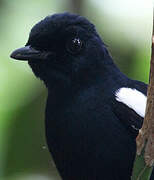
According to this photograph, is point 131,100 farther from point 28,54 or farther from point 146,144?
point 146,144

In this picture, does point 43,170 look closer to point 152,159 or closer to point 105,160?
point 105,160

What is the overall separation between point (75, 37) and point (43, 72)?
0.34m

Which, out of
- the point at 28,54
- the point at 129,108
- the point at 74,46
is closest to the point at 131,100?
the point at 129,108

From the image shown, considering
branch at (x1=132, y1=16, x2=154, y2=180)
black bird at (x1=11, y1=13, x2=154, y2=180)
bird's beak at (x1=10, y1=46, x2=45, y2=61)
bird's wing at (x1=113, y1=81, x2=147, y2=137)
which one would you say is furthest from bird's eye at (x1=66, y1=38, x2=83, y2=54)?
branch at (x1=132, y1=16, x2=154, y2=180)

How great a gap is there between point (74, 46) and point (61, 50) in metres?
0.11

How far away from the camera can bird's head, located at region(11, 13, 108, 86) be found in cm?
439

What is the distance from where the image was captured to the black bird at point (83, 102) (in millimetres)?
4230

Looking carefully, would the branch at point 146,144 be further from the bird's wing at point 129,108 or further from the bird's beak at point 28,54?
the bird's beak at point 28,54

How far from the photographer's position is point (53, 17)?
4.48 m

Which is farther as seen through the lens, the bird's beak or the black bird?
the bird's beak

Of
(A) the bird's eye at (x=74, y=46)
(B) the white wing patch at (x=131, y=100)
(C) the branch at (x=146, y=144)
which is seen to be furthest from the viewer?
(A) the bird's eye at (x=74, y=46)

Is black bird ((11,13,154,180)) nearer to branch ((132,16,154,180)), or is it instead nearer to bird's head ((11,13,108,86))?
bird's head ((11,13,108,86))

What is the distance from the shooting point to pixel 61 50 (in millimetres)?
4434

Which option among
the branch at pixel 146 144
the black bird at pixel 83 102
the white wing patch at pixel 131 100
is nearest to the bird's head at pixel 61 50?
the black bird at pixel 83 102
